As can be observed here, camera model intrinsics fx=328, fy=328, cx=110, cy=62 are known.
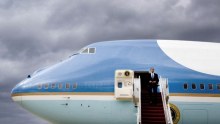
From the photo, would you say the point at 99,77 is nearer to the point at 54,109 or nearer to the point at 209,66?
the point at 54,109

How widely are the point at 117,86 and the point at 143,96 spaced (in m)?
1.61

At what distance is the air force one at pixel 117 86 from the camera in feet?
55.1

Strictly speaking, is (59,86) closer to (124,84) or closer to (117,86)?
(117,86)

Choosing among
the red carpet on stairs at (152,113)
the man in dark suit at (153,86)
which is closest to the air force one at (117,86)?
the man in dark suit at (153,86)

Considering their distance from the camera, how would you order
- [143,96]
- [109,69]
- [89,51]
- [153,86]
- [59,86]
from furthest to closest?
[89,51] → [109,69] → [59,86] → [143,96] → [153,86]

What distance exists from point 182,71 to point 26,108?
28.7ft

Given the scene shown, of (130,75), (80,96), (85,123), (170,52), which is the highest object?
(170,52)

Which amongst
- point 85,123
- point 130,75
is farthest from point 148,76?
point 85,123

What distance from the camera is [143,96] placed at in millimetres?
15453

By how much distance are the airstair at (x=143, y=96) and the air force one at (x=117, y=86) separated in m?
0.05

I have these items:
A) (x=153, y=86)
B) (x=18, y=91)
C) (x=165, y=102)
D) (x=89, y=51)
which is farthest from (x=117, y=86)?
(x=18, y=91)

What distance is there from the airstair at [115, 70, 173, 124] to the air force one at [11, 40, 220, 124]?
5 centimetres

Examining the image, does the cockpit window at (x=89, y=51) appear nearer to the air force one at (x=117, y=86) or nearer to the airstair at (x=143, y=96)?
the air force one at (x=117, y=86)

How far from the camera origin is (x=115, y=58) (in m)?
18.0
